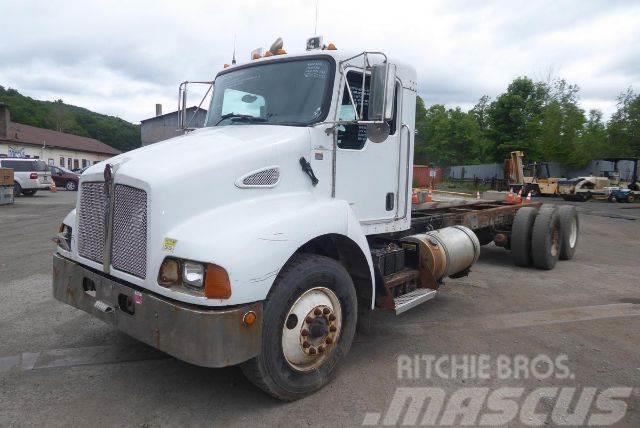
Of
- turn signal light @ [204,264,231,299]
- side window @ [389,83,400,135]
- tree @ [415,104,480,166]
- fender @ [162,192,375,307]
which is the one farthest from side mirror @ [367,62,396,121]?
tree @ [415,104,480,166]

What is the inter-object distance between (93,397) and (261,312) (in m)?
1.57

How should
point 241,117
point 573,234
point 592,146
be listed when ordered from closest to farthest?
1. point 241,117
2. point 573,234
3. point 592,146

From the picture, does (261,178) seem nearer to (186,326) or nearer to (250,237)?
(250,237)

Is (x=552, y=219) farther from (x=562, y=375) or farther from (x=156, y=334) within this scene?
(x=156, y=334)

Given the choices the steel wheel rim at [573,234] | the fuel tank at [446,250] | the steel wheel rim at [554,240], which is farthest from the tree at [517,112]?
the fuel tank at [446,250]

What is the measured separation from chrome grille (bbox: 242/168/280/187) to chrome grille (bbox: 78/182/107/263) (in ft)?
3.36

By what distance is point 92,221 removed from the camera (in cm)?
350

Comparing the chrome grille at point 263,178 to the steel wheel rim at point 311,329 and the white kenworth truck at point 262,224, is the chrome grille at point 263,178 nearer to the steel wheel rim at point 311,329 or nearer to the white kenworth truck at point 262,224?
the white kenworth truck at point 262,224

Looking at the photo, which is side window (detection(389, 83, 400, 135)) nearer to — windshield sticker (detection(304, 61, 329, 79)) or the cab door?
the cab door

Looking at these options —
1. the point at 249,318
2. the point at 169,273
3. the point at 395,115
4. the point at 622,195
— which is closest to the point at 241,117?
the point at 395,115

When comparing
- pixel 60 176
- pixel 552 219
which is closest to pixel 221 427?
pixel 552 219

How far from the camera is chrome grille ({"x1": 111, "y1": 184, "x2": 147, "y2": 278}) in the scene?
3039 millimetres

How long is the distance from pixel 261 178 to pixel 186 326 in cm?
117

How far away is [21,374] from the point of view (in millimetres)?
3814
